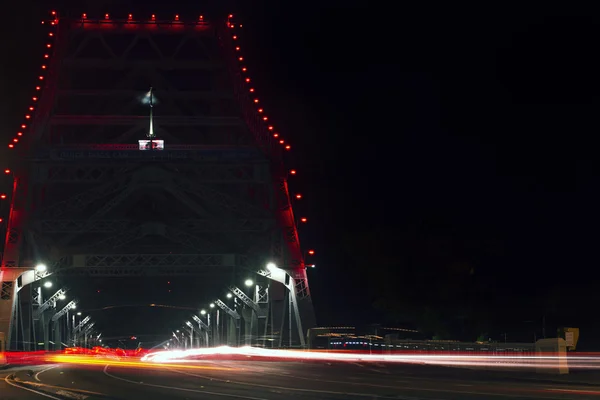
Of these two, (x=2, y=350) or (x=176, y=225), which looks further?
(x=176, y=225)

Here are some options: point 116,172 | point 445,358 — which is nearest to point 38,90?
point 116,172

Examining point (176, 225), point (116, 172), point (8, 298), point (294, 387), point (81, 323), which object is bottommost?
point (81, 323)

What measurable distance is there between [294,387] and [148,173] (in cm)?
4072

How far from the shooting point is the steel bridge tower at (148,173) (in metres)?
58.5

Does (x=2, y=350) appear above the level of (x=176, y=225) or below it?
below

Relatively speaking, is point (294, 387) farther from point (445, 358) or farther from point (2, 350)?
point (2, 350)

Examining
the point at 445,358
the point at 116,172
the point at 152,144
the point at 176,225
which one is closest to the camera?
the point at 445,358

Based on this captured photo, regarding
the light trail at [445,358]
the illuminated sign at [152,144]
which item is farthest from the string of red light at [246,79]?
the light trail at [445,358]

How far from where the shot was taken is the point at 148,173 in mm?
63094

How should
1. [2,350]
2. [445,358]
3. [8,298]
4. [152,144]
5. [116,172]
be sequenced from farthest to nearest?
[116,172], [152,144], [8,298], [2,350], [445,358]

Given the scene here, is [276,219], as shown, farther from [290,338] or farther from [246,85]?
[246,85]

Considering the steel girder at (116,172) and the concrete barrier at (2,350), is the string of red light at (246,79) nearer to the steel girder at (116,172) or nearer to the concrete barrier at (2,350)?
the steel girder at (116,172)

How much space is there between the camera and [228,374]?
31281mm

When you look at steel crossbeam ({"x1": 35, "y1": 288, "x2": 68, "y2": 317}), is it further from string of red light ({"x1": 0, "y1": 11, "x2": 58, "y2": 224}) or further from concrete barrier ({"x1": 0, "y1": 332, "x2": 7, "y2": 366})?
concrete barrier ({"x1": 0, "y1": 332, "x2": 7, "y2": 366})
